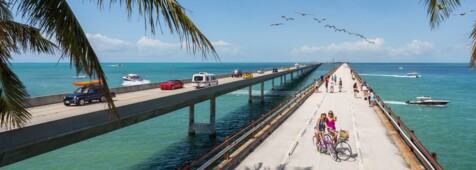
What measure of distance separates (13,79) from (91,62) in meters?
2.00

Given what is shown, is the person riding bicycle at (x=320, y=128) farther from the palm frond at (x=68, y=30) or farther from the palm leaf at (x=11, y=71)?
the palm frond at (x=68, y=30)

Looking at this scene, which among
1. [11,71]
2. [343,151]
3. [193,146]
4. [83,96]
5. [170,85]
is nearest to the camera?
[11,71]

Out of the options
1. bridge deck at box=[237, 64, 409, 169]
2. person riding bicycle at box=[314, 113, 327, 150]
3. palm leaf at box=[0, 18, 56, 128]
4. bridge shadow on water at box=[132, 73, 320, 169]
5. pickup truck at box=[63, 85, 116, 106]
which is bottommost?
bridge shadow on water at box=[132, 73, 320, 169]

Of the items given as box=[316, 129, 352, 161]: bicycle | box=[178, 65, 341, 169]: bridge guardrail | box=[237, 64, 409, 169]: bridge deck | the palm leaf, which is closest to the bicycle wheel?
box=[316, 129, 352, 161]: bicycle

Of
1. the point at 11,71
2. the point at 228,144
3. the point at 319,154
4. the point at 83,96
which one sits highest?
the point at 11,71

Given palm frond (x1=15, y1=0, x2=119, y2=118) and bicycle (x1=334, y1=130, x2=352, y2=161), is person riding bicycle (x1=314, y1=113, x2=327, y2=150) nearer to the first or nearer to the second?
bicycle (x1=334, y1=130, x2=352, y2=161)

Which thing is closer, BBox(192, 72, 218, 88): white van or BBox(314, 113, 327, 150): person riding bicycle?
BBox(314, 113, 327, 150): person riding bicycle

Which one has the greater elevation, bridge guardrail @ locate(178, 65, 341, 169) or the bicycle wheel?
bridge guardrail @ locate(178, 65, 341, 169)

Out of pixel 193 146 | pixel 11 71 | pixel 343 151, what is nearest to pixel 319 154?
pixel 343 151

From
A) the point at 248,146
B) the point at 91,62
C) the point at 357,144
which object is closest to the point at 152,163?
the point at 248,146

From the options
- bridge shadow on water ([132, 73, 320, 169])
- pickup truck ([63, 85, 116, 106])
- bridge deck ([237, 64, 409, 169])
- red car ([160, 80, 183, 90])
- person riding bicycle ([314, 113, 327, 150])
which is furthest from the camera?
red car ([160, 80, 183, 90])

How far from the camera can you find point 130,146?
29.5m

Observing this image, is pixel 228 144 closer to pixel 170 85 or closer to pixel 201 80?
pixel 170 85

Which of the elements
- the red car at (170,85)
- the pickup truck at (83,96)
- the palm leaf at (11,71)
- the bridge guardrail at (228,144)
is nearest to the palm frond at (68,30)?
the palm leaf at (11,71)
